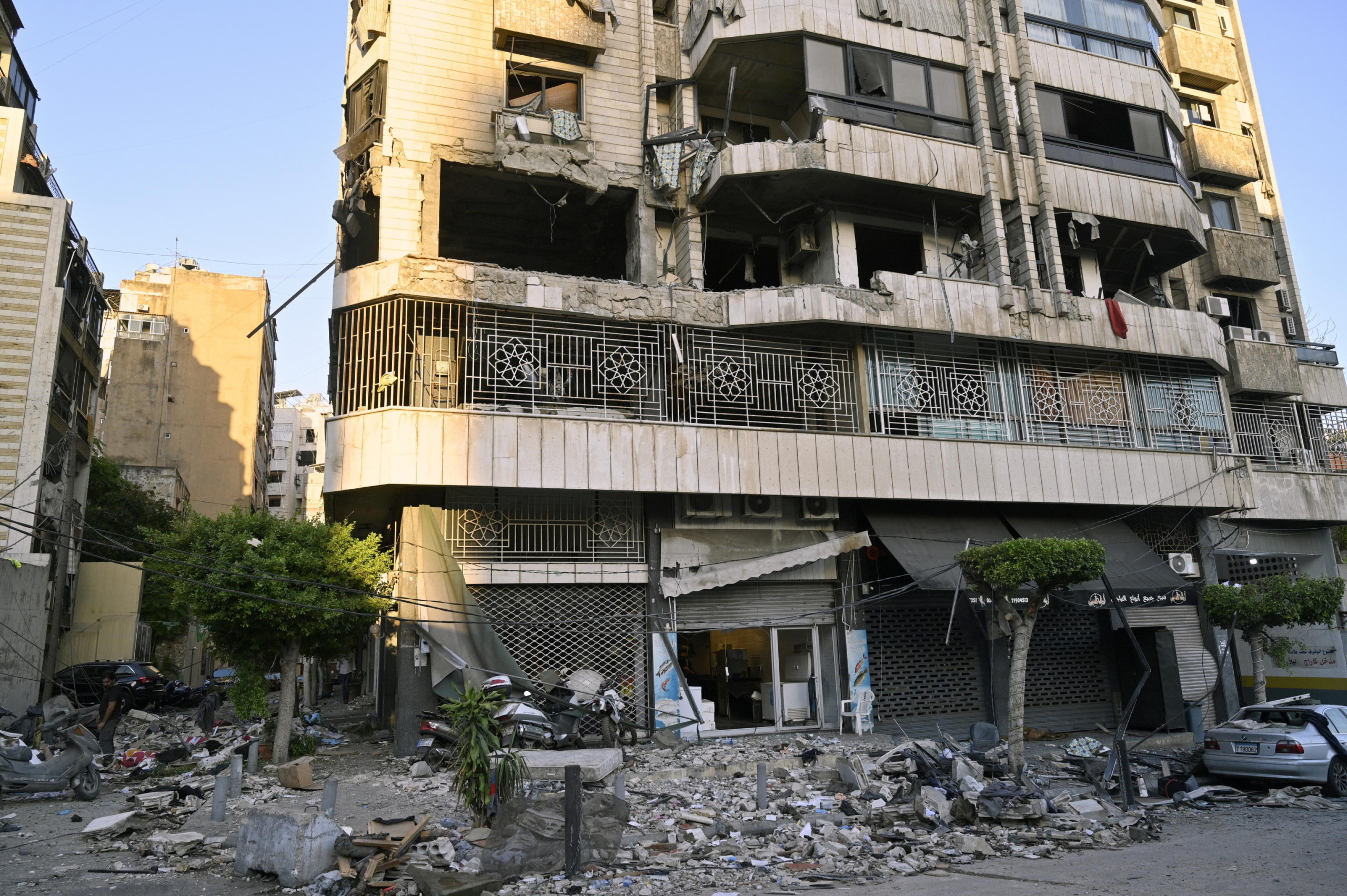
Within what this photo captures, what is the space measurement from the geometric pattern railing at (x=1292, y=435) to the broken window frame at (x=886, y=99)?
10731mm

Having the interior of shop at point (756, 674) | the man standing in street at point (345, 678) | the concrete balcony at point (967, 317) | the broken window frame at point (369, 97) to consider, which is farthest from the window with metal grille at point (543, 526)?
the man standing in street at point (345, 678)

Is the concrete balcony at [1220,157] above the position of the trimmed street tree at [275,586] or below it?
above

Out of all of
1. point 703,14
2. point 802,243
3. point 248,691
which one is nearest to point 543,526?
point 248,691

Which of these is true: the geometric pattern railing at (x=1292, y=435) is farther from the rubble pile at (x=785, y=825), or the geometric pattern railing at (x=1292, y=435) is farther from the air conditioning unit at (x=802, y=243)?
the rubble pile at (x=785, y=825)

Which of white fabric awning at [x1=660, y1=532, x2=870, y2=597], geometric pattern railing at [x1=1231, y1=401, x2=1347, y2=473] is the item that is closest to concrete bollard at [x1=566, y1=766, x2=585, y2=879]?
white fabric awning at [x1=660, y1=532, x2=870, y2=597]

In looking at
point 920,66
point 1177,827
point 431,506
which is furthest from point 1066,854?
point 920,66

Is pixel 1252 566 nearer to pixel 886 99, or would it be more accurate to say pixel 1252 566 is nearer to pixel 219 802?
pixel 886 99

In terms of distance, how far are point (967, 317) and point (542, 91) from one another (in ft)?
33.6

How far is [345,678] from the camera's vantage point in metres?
34.0

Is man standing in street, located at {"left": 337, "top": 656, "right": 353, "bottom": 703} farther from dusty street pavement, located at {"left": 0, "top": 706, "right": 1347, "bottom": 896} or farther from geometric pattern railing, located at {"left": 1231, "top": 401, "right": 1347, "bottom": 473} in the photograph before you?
geometric pattern railing, located at {"left": 1231, "top": 401, "right": 1347, "bottom": 473}

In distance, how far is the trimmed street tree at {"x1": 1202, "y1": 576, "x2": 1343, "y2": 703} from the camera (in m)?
17.0

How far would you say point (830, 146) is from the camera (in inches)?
721

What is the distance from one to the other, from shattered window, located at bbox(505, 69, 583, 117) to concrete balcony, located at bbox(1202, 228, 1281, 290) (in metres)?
18.0

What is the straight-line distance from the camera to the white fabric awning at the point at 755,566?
16.3m
